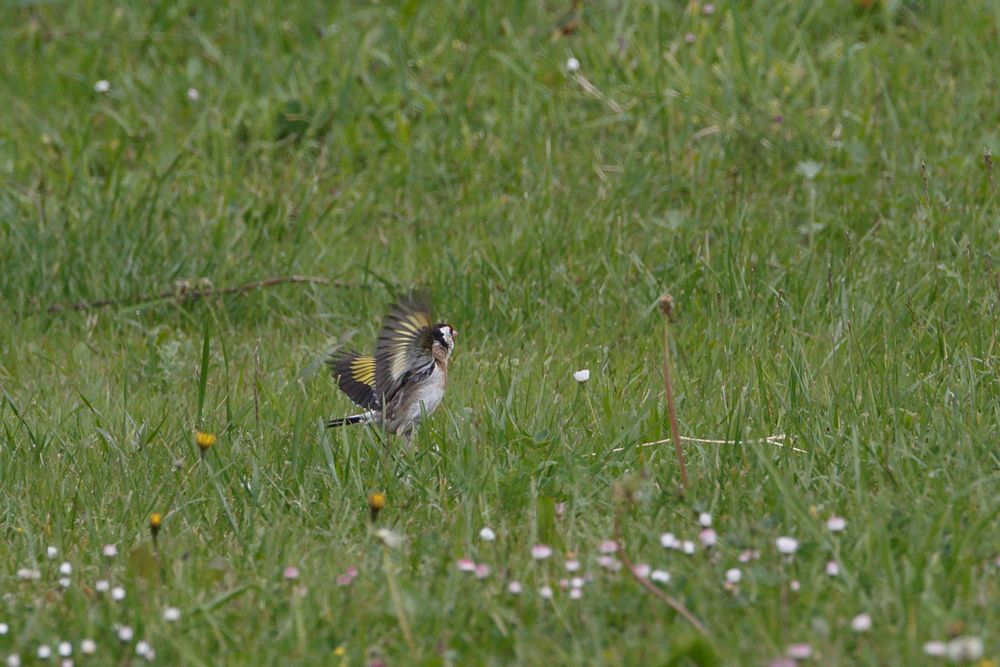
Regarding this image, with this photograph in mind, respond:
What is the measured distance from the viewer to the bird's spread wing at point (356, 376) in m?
4.53

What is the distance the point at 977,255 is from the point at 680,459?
234 cm

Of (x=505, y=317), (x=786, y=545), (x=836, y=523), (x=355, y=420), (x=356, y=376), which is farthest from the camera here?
(x=505, y=317)

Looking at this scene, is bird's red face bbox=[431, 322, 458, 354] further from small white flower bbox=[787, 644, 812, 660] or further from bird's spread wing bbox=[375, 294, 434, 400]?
small white flower bbox=[787, 644, 812, 660]

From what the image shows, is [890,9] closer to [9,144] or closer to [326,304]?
[326,304]

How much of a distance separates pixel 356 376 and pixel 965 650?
8.15 feet

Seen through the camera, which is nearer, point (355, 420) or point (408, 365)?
point (408, 365)

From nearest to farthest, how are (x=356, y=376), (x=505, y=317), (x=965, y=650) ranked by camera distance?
(x=965, y=650)
(x=356, y=376)
(x=505, y=317)

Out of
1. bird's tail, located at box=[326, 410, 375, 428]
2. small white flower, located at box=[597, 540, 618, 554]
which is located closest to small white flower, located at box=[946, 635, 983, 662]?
small white flower, located at box=[597, 540, 618, 554]

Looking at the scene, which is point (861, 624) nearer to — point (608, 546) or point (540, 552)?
point (608, 546)

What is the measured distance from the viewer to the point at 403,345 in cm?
435

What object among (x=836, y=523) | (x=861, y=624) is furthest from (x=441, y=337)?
(x=861, y=624)

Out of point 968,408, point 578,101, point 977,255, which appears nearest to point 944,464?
point 968,408

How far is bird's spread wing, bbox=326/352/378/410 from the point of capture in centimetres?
453

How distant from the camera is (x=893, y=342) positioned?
4.87m
